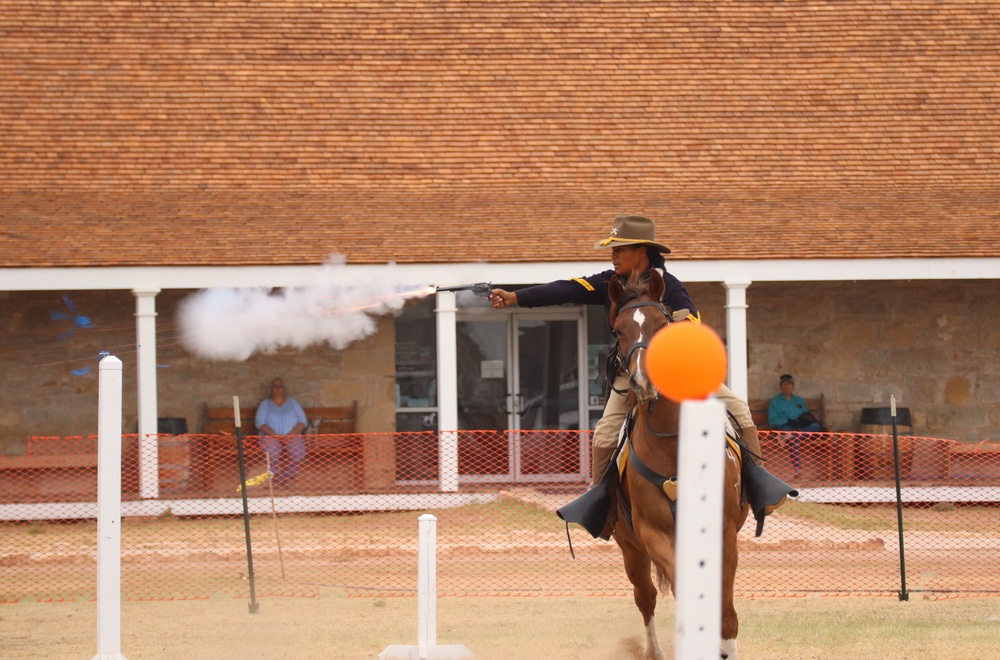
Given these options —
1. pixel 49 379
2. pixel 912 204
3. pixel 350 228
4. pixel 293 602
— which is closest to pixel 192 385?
pixel 49 379

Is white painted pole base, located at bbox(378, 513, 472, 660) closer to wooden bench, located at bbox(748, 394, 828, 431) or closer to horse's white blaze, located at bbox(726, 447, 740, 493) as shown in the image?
horse's white blaze, located at bbox(726, 447, 740, 493)

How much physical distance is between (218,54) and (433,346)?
5.53 meters

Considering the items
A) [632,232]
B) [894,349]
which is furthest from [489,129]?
[632,232]

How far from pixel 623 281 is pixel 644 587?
7.09ft

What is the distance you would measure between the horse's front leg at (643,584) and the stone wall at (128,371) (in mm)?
10207

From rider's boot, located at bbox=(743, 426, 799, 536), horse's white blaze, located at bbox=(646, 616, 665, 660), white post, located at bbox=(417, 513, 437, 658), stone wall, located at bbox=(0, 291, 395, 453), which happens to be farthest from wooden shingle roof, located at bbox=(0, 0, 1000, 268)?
rider's boot, located at bbox=(743, 426, 799, 536)

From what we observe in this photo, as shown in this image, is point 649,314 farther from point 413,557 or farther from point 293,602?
point 413,557

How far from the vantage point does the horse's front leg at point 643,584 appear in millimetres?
7879

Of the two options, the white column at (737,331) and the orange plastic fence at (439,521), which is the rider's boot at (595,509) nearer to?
the orange plastic fence at (439,521)

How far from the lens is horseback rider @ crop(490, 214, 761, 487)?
711 centimetres

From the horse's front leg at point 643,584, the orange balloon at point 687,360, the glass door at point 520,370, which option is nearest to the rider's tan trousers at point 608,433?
the horse's front leg at point 643,584

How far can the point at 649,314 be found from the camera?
6406 millimetres

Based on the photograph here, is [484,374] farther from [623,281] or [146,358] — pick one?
[623,281]

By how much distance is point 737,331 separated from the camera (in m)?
16.8
